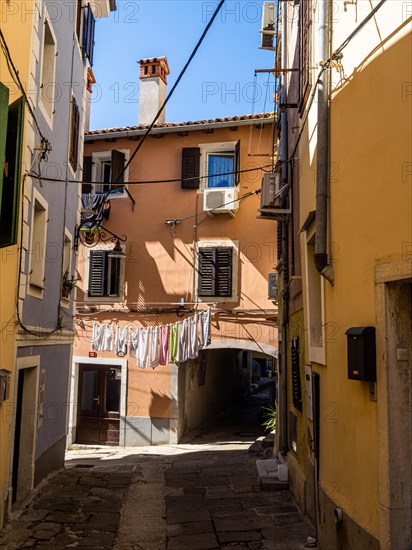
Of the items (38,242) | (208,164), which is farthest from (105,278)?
(38,242)

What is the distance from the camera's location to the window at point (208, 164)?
57.0 feet

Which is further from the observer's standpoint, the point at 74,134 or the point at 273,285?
the point at 273,285

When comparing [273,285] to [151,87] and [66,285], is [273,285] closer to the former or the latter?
[66,285]

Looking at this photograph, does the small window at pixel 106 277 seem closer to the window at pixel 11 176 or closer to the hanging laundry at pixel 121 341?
the hanging laundry at pixel 121 341

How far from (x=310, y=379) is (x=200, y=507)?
3.10 meters

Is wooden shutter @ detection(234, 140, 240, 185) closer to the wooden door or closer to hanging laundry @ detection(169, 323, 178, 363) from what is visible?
hanging laundry @ detection(169, 323, 178, 363)

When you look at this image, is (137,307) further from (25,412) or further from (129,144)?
(25,412)

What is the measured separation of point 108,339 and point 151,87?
891 centimetres

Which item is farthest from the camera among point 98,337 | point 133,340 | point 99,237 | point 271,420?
point 99,237

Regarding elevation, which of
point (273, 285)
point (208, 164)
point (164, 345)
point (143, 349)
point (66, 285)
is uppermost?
point (208, 164)

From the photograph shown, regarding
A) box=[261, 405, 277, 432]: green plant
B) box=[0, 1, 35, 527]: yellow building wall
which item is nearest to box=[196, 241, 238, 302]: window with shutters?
box=[261, 405, 277, 432]: green plant

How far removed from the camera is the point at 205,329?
15.5 m

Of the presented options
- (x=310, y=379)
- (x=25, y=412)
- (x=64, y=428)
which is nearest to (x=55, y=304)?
(x=25, y=412)

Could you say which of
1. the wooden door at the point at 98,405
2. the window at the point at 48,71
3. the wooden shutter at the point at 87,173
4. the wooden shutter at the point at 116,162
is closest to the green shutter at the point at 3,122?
the window at the point at 48,71
